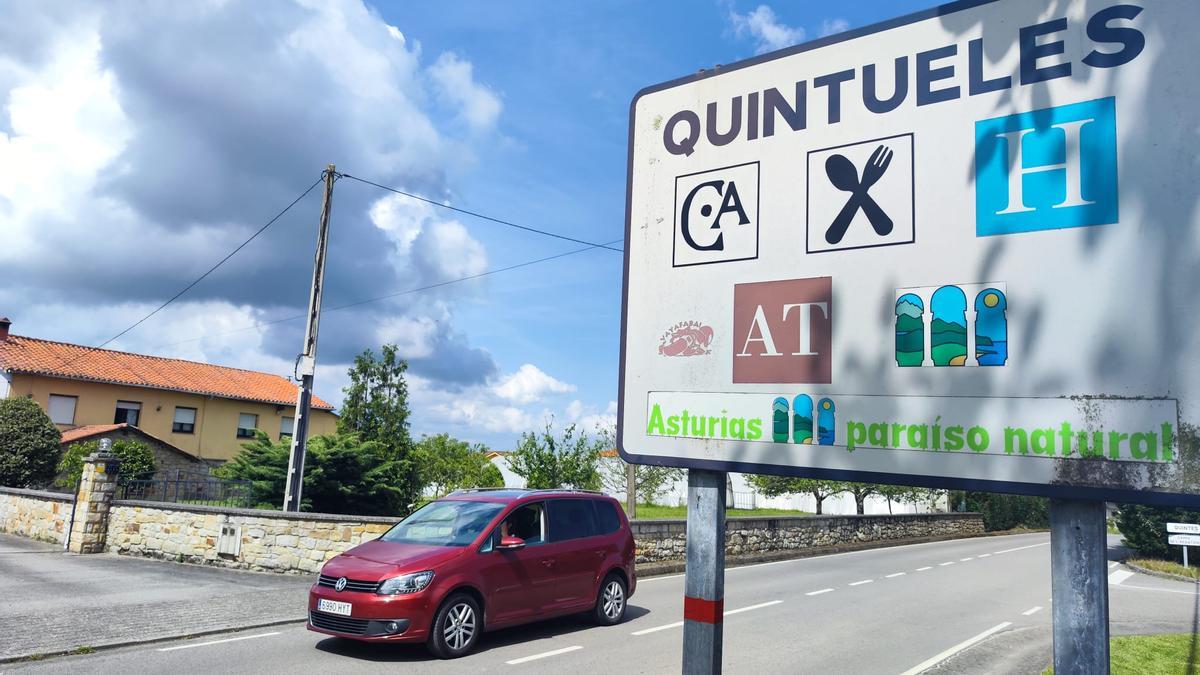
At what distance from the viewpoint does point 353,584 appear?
326 inches

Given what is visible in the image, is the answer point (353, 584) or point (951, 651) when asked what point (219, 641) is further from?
point (951, 651)

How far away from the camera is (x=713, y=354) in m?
3.25

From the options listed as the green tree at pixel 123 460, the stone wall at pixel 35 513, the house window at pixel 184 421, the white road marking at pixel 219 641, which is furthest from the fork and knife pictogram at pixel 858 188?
the house window at pixel 184 421

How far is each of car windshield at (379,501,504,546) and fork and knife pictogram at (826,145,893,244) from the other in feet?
23.0

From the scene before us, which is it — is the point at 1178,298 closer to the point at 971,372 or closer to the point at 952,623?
the point at 971,372

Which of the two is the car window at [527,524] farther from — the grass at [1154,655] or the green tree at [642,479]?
the green tree at [642,479]

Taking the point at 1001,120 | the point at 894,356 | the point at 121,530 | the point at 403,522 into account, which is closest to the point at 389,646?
the point at 403,522

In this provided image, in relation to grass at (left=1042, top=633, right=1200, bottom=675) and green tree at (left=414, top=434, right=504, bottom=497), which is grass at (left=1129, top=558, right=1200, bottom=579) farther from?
green tree at (left=414, top=434, right=504, bottom=497)

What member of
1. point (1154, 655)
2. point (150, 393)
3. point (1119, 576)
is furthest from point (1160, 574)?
point (150, 393)

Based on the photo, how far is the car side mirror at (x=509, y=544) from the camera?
9.02 metres

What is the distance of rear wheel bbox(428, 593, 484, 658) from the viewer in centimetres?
820

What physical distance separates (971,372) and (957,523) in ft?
139

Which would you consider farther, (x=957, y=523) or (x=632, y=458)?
(x=957, y=523)

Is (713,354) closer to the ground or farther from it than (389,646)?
farther from it
